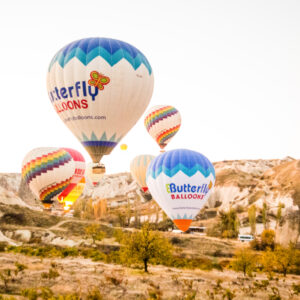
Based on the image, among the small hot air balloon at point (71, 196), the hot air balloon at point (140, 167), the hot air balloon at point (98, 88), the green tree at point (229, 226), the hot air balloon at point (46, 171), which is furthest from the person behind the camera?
the green tree at point (229, 226)

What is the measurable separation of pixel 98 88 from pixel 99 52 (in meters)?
2.14

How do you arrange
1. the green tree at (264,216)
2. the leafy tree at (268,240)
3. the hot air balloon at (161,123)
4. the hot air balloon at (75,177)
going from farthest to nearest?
the green tree at (264,216) → the leafy tree at (268,240) → the hot air balloon at (161,123) → the hot air balloon at (75,177)

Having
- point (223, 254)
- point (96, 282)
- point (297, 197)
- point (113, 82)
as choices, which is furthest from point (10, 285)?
point (297, 197)

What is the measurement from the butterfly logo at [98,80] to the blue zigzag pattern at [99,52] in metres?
0.83

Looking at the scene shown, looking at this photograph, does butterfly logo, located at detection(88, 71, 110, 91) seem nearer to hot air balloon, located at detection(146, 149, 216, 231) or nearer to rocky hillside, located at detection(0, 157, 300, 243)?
hot air balloon, located at detection(146, 149, 216, 231)

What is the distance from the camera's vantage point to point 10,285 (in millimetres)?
18234

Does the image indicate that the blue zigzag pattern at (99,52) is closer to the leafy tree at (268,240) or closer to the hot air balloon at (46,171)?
the hot air balloon at (46,171)

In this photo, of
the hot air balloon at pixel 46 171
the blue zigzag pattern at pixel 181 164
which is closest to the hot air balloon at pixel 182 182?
the blue zigzag pattern at pixel 181 164

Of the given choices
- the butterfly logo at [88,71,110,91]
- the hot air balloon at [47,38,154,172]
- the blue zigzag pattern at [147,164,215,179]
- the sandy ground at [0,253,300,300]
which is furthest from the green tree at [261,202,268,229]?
the butterfly logo at [88,71,110,91]

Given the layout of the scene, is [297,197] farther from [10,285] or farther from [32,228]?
[10,285]

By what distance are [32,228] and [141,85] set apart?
3555 cm

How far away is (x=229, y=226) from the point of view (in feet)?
219

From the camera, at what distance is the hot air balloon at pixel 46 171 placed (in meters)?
37.3

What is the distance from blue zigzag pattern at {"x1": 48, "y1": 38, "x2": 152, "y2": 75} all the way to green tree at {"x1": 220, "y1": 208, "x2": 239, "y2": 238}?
1902 inches
